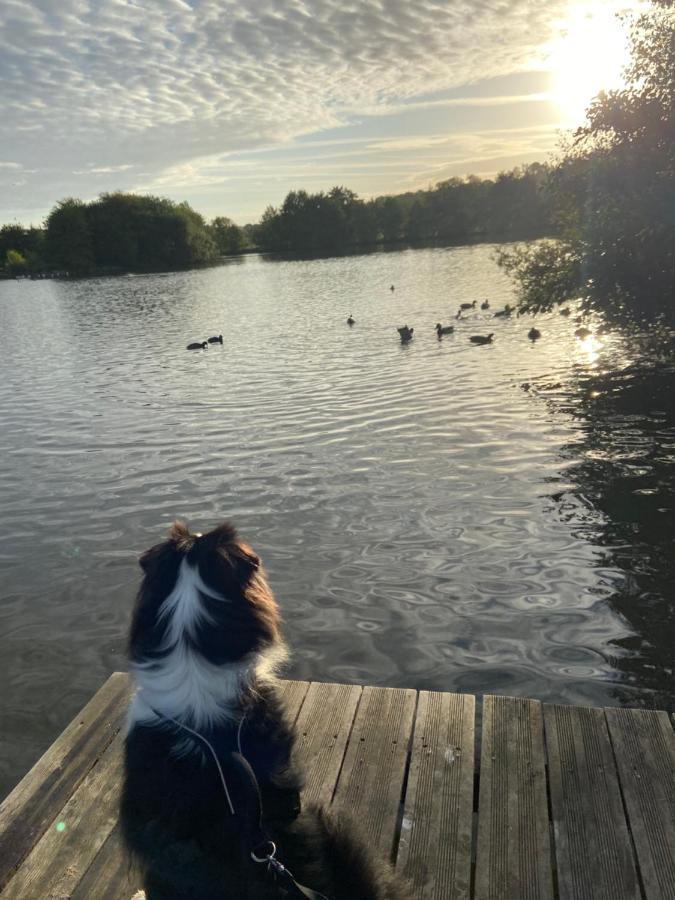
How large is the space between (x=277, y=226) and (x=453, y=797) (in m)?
162

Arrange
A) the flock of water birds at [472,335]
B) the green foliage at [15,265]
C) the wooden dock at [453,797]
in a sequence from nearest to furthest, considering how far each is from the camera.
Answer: the wooden dock at [453,797] < the flock of water birds at [472,335] < the green foliage at [15,265]

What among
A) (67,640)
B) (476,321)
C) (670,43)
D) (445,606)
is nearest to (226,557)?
(445,606)

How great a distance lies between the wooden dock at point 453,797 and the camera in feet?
10.7

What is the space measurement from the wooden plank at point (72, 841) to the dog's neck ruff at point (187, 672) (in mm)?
1334

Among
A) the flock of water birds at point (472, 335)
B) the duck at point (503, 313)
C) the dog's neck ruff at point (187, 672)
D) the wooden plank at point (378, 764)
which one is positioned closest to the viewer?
the dog's neck ruff at point (187, 672)

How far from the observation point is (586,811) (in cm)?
355

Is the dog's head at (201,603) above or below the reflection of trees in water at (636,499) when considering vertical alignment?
above

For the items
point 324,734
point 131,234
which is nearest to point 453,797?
point 324,734

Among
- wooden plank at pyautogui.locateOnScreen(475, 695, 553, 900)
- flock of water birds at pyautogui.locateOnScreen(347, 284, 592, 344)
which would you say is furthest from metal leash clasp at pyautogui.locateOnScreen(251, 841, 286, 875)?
flock of water birds at pyautogui.locateOnScreen(347, 284, 592, 344)

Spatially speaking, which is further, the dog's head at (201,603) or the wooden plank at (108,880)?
the wooden plank at (108,880)

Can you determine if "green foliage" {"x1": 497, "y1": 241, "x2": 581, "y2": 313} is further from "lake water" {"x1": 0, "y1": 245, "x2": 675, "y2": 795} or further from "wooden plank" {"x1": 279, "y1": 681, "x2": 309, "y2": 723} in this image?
"wooden plank" {"x1": 279, "y1": 681, "x2": 309, "y2": 723}

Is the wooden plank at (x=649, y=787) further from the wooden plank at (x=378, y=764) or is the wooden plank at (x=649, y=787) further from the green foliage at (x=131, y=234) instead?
the green foliage at (x=131, y=234)

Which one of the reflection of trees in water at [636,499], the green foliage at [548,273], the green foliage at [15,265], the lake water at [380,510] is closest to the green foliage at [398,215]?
the green foliage at [15,265]

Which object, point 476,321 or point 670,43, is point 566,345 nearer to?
point 476,321
